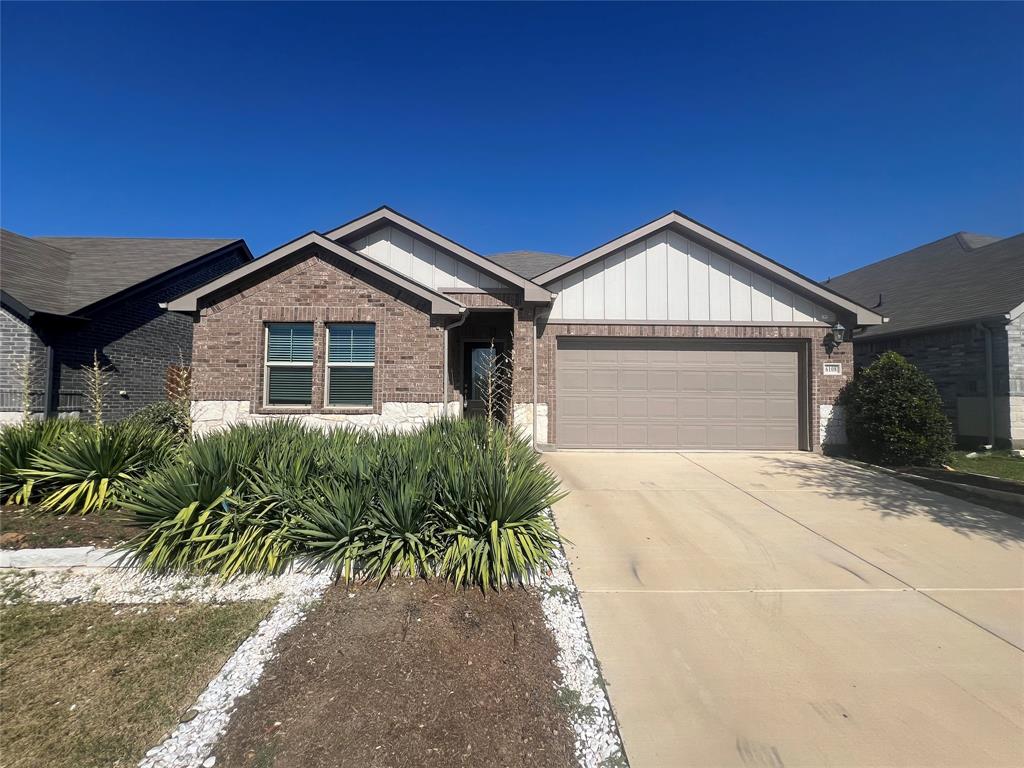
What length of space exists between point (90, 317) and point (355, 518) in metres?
11.7

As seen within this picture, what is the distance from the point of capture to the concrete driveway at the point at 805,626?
2350 mm

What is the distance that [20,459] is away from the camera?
5461 mm

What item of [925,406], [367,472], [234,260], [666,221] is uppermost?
[234,260]

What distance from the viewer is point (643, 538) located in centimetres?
487

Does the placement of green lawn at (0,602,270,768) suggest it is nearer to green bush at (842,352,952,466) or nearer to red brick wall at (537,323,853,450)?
red brick wall at (537,323,853,450)

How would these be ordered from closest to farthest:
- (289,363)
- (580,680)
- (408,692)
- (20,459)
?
(408,692), (580,680), (20,459), (289,363)

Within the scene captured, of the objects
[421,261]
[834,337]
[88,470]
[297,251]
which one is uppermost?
[421,261]

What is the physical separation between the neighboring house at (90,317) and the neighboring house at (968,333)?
1988cm

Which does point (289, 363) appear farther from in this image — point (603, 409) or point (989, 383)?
point (989, 383)

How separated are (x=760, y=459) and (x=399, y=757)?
8739 mm

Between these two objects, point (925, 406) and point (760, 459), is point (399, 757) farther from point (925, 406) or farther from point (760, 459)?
point (925, 406)

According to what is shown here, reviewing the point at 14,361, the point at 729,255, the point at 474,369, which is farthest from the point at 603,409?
the point at 14,361

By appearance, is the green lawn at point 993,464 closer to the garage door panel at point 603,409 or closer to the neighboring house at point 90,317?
the garage door panel at point 603,409

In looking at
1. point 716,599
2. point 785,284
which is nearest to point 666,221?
point 785,284
